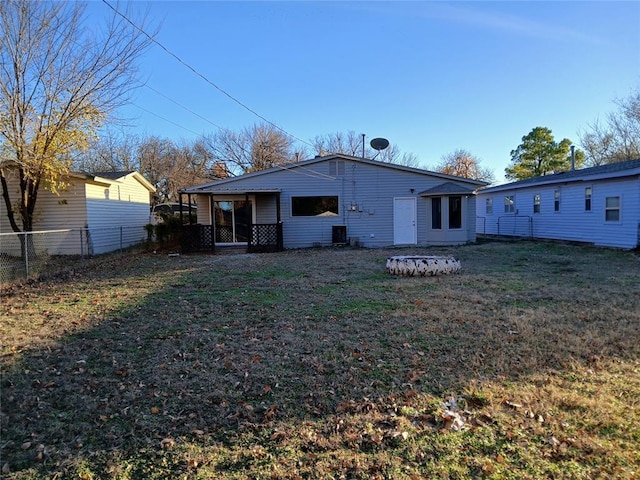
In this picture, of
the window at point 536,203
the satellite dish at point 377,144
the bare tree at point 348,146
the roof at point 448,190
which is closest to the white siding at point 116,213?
the satellite dish at point 377,144

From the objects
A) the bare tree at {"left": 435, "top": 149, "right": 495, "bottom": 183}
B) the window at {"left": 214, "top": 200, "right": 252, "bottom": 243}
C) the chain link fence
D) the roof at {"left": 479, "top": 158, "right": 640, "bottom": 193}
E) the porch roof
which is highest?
the bare tree at {"left": 435, "top": 149, "right": 495, "bottom": 183}

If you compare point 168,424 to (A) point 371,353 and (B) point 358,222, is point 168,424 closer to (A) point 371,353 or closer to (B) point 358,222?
(A) point 371,353

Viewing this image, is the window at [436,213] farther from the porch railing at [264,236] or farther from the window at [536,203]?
the porch railing at [264,236]

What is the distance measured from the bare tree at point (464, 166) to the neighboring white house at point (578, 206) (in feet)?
63.9

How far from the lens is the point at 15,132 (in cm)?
1107

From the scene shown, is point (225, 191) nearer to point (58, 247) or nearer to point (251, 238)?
point (251, 238)

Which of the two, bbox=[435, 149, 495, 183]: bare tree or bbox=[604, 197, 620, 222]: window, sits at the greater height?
bbox=[435, 149, 495, 183]: bare tree

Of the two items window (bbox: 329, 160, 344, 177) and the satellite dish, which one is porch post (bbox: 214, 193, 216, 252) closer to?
window (bbox: 329, 160, 344, 177)

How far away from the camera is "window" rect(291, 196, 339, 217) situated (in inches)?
639

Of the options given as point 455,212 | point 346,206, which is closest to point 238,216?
point 346,206

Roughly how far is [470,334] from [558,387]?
4.56ft

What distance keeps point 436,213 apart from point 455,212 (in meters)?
0.75

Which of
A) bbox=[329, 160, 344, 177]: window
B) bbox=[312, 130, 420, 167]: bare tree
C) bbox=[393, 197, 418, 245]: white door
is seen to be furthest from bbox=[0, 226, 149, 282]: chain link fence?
bbox=[312, 130, 420, 167]: bare tree

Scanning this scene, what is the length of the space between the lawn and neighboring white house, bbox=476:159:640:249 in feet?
28.0
